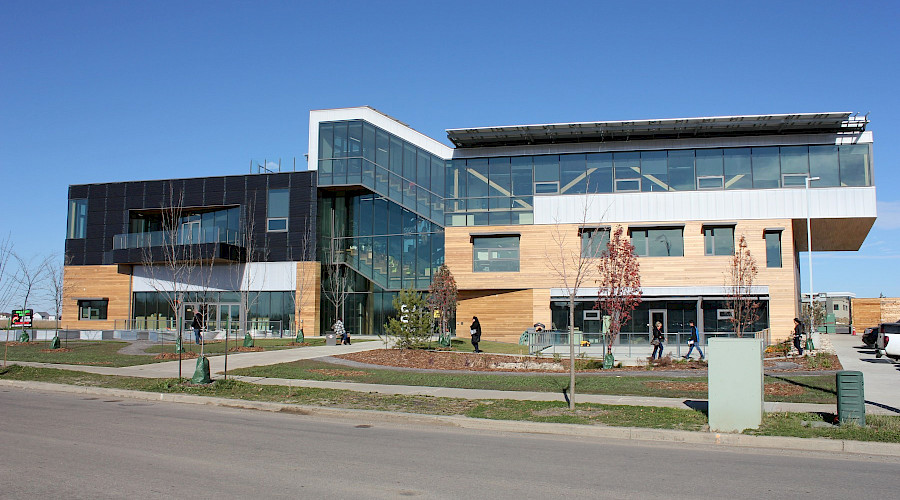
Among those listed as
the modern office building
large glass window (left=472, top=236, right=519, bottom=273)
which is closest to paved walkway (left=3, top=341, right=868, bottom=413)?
large glass window (left=472, top=236, right=519, bottom=273)

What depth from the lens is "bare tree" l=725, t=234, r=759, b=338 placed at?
31.2 metres

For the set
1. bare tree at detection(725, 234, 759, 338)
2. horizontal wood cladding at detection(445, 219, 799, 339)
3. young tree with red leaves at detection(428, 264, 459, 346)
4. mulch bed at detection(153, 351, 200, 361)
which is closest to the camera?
mulch bed at detection(153, 351, 200, 361)

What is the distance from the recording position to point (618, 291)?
25.8 metres

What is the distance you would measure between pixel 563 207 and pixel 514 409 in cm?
2704

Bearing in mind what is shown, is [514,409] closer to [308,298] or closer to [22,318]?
[308,298]

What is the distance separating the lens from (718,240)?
38.2 meters

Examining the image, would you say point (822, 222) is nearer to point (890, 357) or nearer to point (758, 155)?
point (758, 155)

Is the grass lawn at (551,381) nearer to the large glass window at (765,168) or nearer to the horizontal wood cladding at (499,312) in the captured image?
the horizontal wood cladding at (499,312)

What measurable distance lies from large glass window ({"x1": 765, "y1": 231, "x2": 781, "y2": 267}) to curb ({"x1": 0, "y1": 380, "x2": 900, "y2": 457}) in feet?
97.4

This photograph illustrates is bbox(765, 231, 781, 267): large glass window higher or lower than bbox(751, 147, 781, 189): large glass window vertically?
lower

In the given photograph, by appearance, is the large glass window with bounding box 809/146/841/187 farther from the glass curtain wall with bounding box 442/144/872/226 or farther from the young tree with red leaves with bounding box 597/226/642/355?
the young tree with red leaves with bounding box 597/226/642/355

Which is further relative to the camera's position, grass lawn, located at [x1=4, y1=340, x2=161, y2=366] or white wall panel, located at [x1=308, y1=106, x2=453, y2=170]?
white wall panel, located at [x1=308, y1=106, x2=453, y2=170]

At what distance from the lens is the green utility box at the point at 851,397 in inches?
437

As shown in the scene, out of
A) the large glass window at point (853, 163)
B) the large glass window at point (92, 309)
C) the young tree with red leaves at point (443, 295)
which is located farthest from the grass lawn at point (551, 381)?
the large glass window at point (92, 309)
